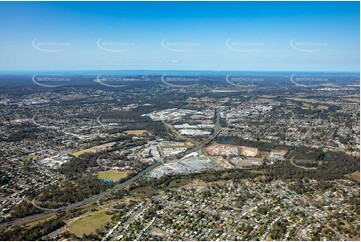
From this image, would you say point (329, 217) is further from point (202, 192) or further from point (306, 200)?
point (202, 192)

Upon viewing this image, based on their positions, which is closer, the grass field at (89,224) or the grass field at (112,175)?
the grass field at (89,224)

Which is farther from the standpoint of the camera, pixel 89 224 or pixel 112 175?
pixel 112 175

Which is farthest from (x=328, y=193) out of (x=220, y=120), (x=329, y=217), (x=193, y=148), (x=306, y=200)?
(x=220, y=120)

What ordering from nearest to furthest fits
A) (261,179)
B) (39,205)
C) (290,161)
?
1. (39,205)
2. (261,179)
3. (290,161)

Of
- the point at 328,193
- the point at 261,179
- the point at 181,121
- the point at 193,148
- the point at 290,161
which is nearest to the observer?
the point at 328,193
